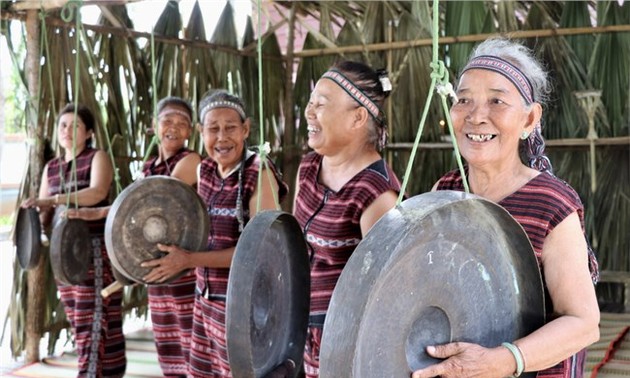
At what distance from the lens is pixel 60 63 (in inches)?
171

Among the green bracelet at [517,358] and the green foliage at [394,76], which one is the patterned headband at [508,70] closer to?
the green bracelet at [517,358]

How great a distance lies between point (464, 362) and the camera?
1.30 m

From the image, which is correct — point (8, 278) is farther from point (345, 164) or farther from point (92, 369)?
point (345, 164)

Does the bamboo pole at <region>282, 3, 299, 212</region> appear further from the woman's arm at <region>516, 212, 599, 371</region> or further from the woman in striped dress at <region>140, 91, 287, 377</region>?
the woman's arm at <region>516, 212, 599, 371</region>

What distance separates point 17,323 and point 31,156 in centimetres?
101

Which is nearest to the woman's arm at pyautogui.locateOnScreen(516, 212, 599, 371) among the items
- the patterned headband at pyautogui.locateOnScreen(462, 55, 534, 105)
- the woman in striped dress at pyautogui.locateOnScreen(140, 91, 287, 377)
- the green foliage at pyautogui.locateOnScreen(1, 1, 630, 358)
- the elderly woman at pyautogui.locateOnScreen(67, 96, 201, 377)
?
the patterned headband at pyautogui.locateOnScreen(462, 55, 534, 105)

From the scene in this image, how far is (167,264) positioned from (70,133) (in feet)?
4.79

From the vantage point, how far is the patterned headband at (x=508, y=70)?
1.54 metres

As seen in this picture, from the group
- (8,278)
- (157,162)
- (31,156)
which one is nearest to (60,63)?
(31,156)

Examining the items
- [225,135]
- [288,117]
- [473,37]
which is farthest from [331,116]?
[288,117]

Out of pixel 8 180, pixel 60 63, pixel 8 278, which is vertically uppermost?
pixel 60 63

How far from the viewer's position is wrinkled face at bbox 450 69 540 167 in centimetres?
153

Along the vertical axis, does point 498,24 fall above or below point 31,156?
above

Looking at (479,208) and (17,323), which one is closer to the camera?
(479,208)
